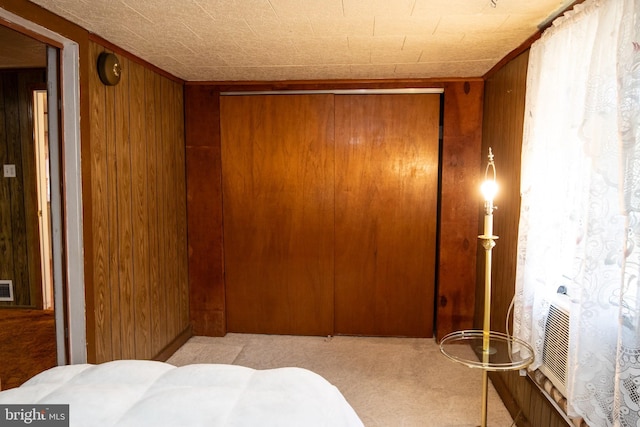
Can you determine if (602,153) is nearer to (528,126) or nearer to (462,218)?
(528,126)

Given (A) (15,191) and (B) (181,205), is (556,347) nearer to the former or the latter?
(B) (181,205)

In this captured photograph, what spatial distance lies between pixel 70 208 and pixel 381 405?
2.11 m

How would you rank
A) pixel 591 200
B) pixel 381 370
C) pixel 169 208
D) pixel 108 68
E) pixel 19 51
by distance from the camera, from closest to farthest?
pixel 591 200 < pixel 108 68 < pixel 381 370 < pixel 19 51 < pixel 169 208

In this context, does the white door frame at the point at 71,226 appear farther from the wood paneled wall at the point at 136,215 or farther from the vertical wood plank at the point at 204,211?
the vertical wood plank at the point at 204,211

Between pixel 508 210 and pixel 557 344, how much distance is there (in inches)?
36.6

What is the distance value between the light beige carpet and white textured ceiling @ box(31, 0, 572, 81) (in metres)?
2.17

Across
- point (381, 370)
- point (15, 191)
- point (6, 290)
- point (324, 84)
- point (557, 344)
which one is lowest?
point (381, 370)

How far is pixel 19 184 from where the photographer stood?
3.93 m

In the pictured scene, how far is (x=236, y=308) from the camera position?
3.71 meters

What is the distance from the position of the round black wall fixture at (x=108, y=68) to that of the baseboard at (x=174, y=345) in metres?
1.92

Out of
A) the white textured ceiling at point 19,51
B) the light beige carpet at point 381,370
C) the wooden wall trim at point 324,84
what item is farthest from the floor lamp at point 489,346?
the white textured ceiling at point 19,51

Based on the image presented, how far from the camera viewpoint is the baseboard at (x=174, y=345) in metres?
3.13

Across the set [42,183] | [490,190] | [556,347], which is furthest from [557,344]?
[42,183]

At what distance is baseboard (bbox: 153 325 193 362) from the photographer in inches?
123
